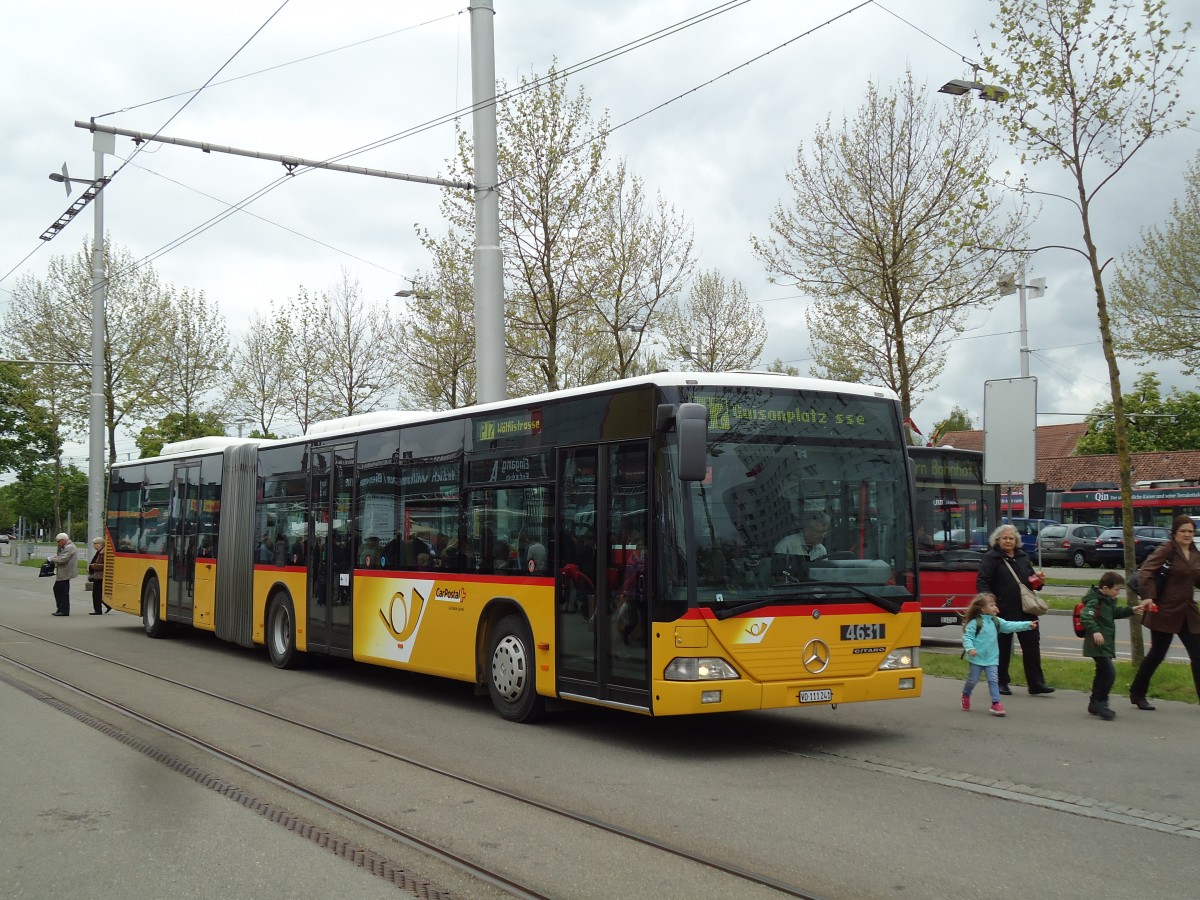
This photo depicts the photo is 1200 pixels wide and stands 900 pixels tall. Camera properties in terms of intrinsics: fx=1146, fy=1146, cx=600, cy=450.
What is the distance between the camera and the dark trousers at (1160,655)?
10.2 metres

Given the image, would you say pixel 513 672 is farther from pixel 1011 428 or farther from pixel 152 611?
pixel 152 611

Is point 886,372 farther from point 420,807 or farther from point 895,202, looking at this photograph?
point 420,807

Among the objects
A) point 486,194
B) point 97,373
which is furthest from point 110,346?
point 486,194

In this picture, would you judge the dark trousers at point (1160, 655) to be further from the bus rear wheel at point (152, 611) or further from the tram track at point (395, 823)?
the bus rear wheel at point (152, 611)

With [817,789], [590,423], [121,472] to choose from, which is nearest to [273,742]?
[590,423]

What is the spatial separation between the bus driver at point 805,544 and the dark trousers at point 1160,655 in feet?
11.5

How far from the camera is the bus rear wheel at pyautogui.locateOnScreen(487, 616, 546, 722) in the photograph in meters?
10.5

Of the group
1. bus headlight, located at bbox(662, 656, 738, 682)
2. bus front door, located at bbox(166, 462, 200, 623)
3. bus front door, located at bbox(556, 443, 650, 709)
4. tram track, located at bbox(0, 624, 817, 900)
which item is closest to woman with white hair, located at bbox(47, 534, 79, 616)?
bus front door, located at bbox(166, 462, 200, 623)

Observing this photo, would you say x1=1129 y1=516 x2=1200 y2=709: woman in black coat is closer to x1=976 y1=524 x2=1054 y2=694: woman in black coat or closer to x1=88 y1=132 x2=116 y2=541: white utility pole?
x1=976 y1=524 x2=1054 y2=694: woman in black coat

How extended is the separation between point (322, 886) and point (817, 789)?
3.57 metres

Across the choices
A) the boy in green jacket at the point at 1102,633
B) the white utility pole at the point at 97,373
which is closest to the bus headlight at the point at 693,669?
the boy in green jacket at the point at 1102,633

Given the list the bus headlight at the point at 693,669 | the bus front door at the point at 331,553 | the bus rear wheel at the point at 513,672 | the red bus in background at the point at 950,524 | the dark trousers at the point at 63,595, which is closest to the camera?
the bus headlight at the point at 693,669

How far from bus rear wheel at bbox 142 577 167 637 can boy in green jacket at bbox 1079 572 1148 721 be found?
1561cm

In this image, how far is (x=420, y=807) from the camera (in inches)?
288
